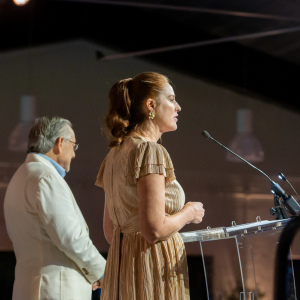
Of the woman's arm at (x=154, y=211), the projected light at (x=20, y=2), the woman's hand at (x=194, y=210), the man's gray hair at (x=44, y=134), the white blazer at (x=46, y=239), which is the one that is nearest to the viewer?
the woman's arm at (x=154, y=211)

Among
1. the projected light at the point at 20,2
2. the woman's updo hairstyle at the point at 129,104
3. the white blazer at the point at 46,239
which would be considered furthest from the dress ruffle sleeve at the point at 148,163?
the projected light at the point at 20,2

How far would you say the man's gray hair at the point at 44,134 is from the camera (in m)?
2.23

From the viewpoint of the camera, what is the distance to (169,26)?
431 centimetres

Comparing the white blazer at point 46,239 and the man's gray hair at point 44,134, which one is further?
the man's gray hair at point 44,134

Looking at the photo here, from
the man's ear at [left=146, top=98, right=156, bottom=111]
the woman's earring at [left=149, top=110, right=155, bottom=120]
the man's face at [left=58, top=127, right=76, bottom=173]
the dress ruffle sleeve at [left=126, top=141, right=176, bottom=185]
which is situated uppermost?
the man's face at [left=58, top=127, right=76, bottom=173]

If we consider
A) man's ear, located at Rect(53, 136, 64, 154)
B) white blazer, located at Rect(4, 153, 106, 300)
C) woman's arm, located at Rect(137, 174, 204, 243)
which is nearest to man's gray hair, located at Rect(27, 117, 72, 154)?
man's ear, located at Rect(53, 136, 64, 154)

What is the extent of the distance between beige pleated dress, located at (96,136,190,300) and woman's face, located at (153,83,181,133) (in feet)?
0.33

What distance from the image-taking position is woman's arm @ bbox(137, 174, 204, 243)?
1.45 meters

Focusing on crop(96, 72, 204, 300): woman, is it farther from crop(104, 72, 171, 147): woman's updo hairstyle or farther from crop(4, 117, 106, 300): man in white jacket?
crop(4, 117, 106, 300): man in white jacket

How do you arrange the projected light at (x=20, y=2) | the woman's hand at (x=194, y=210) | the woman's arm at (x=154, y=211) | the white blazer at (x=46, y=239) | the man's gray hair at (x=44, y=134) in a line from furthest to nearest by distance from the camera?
the projected light at (x=20, y=2)
the man's gray hair at (x=44, y=134)
the white blazer at (x=46, y=239)
the woman's hand at (x=194, y=210)
the woman's arm at (x=154, y=211)

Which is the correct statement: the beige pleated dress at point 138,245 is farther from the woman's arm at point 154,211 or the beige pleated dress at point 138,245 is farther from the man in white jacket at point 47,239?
the man in white jacket at point 47,239

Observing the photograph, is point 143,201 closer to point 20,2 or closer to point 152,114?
point 152,114

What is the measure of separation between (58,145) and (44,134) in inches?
2.9

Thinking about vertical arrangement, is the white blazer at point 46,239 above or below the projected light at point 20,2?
below
